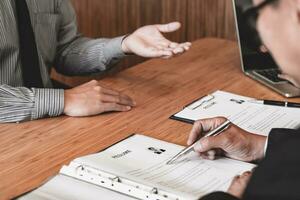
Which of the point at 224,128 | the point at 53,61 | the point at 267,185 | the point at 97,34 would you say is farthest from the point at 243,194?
the point at 97,34

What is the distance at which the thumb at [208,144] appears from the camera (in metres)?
1.19

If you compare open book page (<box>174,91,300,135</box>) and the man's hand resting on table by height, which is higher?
the man's hand resting on table

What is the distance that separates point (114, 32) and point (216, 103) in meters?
1.71

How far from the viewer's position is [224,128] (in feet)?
4.11

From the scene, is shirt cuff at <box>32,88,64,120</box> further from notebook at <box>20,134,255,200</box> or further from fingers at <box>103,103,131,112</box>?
notebook at <box>20,134,255,200</box>

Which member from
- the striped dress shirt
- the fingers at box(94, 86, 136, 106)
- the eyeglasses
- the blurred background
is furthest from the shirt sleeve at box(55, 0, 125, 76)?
the eyeglasses

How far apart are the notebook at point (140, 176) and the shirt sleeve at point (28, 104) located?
304 millimetres

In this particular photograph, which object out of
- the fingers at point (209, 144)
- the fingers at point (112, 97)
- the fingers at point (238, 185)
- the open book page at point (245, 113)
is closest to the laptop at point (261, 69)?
the open book page at point (245, 113)

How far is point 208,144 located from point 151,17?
6.68 ft

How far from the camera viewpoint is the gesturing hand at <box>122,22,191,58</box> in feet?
5.47

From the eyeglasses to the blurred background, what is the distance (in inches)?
79.2

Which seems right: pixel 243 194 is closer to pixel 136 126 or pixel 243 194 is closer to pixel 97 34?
pixel 136 126

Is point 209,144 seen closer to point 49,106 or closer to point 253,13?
point 253,13

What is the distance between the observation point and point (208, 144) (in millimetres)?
1189
